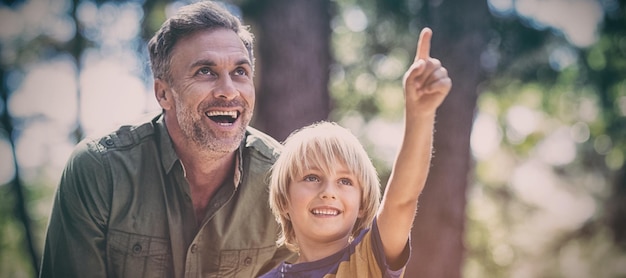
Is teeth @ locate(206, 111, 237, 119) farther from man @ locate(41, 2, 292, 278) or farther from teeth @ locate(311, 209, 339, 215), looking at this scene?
teeth @ locate(311, 209, 339, 215)

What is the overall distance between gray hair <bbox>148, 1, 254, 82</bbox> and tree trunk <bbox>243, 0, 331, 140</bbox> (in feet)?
3.93

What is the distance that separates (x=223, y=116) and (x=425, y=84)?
4.59 feet

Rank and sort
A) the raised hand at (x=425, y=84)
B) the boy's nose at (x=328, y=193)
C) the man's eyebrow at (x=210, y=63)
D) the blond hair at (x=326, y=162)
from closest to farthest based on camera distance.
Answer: the raised hand at (x=425, y=84), the boy's nose at (x=328, y=193), the blond hair at (x=326, y=162), the man's eyebrow at (x=210, y=63)

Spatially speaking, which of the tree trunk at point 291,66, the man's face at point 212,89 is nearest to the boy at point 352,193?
the man's face at point 212,89

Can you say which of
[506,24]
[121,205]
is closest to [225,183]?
[121,205]

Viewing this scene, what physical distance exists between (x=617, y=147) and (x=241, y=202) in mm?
6750

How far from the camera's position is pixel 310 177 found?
2127mm

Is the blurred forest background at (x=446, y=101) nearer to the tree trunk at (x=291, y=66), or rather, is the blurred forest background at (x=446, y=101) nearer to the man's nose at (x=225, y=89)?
the tree trunk at (x=291, y=66)

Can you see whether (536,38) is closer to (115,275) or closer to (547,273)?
(115,275)

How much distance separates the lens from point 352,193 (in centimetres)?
205

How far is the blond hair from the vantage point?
210 cm

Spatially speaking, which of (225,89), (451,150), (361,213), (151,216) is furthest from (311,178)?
(451,150)

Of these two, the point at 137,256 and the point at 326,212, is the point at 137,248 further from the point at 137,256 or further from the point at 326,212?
the point at 326,212

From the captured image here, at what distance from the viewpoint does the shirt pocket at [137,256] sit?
291cm
